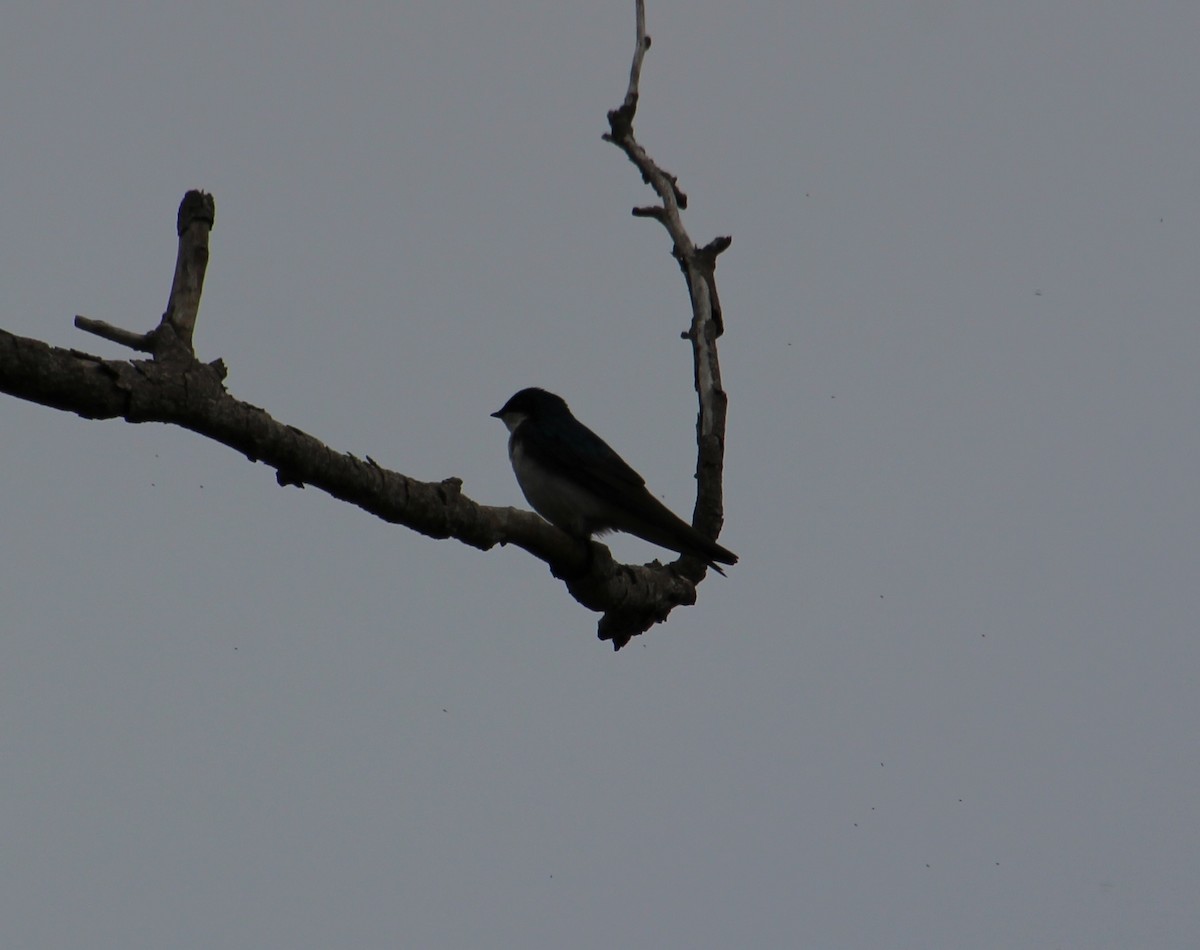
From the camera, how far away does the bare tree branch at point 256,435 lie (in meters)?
4.11

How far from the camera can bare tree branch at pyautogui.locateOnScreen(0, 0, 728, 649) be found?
4.11 m

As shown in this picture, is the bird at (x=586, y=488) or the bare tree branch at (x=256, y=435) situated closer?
the bare tree branch at (x=256, y=435)

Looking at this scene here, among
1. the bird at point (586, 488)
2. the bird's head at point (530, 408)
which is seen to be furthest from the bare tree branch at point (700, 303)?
the bird's head at point (530, 408)

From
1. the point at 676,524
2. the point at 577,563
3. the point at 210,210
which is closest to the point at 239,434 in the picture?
the point at 210,210

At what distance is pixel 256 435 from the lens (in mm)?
4477

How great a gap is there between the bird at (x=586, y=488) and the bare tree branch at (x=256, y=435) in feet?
1.86

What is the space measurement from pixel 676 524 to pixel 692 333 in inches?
37.8

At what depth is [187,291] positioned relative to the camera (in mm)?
4879

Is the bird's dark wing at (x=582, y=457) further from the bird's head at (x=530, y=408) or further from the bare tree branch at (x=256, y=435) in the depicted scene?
the bare tree branch at (x=256, y=435)

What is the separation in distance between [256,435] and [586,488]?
3.60 m

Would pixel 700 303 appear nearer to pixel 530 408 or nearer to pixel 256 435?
pixel 530 408

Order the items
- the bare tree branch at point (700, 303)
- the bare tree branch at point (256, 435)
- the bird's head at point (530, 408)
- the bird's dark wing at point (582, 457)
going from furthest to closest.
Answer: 1. the bird's head at point (530, 408)
2. the bird's dark wing at point (582, 457)
3. the bare tree branch at point (700, 303)
4. the bare tree branch at point (256, 435)

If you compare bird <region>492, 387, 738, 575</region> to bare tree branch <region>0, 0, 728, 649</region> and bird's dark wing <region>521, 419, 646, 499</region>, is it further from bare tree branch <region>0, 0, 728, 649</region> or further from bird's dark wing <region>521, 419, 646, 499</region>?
bare tree branch <region>0, 0, 728, 649</region>

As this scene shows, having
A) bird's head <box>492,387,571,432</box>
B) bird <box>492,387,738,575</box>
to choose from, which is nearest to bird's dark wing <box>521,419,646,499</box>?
bird <box>492,387,738,575</box>
